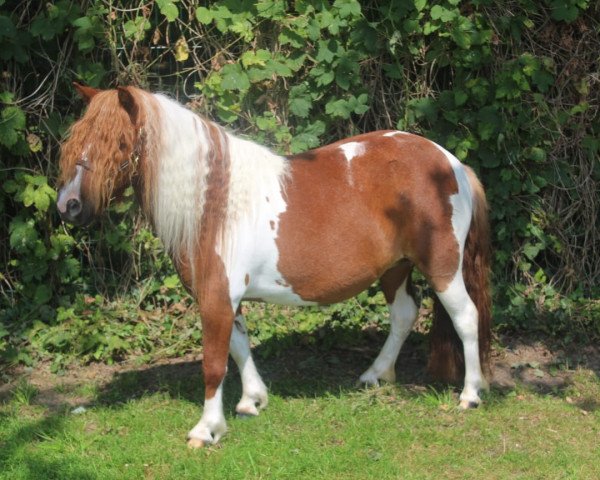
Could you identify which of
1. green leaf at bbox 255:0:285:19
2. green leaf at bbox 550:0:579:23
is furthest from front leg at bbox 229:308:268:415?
green leaf at bbox 550:0:579:23

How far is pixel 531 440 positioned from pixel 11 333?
11.2 feet

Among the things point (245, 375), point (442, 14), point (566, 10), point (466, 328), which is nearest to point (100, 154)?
point (245, 375)

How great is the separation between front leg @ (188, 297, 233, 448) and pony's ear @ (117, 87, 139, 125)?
95cm

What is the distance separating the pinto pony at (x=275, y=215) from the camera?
12.4 ft

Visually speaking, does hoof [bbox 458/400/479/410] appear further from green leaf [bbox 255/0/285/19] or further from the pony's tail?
green leaf [bbox 255/0/285/19]

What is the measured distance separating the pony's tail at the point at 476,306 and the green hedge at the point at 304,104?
1115mm

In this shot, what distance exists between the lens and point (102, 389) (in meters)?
4.82

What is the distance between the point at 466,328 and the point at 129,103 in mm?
2114

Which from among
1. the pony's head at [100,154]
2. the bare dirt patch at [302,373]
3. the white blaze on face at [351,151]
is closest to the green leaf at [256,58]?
the white blaze on face at [351,151]

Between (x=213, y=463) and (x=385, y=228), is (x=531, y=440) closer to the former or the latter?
(x=385, y=228)

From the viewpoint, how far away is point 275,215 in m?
4.10

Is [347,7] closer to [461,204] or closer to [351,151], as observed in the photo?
[351,151]

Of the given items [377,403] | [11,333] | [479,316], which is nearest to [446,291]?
[479,316]

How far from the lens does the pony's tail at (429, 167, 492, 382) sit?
445cm
